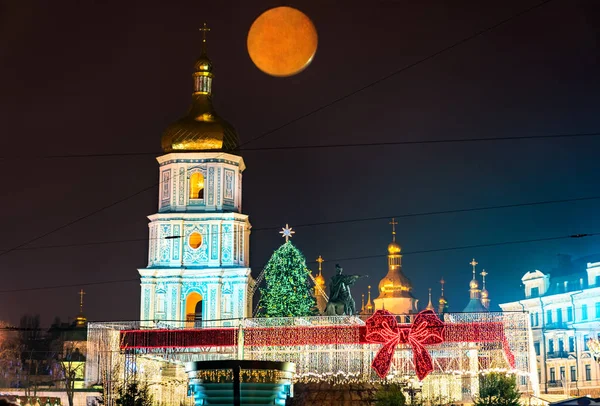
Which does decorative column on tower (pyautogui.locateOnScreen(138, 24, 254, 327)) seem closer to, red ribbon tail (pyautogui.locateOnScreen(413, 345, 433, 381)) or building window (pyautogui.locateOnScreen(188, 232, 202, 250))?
building window (pyautogui.locateOnScreen(188, 232, 202, 250))

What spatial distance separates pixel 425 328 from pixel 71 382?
43.3 metres

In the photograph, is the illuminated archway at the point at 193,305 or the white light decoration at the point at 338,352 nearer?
the white light decoration at the point at 338,352

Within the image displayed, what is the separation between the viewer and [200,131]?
2635 inches

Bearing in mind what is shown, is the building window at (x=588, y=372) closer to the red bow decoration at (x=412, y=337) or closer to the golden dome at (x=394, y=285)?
the red bow decoration at (x=412, y=337)

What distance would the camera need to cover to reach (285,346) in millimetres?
46312

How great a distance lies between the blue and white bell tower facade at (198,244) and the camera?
64.4m

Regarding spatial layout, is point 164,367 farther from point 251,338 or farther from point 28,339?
point 28,339

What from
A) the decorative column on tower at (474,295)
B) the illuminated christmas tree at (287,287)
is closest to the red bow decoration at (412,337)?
the illuminated christmas tree at (287,287)

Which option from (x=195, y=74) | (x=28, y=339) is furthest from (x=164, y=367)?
(x=28, y=339)

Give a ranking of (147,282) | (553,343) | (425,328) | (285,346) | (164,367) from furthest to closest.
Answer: (553,343), (147,282), (164,367), (285,346), (425,328)

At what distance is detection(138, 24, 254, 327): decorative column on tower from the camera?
6450 cm

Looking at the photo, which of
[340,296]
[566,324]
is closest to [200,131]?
[340,296]

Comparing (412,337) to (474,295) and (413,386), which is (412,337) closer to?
(413,386)

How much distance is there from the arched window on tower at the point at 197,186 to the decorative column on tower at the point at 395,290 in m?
53.2
